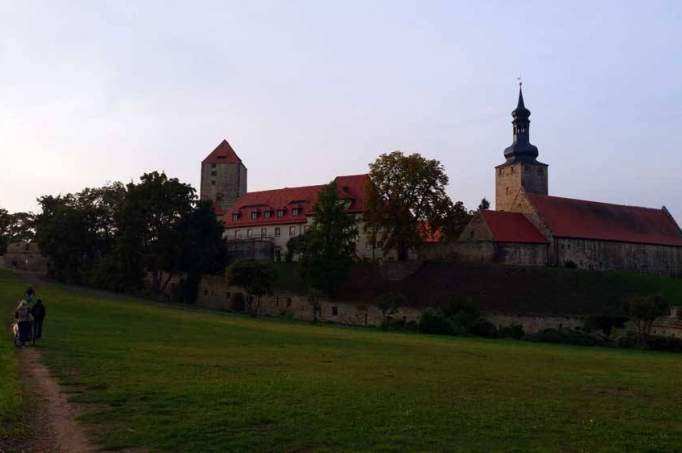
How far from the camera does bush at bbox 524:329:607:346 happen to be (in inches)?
1673

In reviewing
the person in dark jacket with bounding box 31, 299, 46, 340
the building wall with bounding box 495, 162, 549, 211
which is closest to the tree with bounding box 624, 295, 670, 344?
the building wall with bounding box 495, 162, 549, 211

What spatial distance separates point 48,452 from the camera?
9.94 meters

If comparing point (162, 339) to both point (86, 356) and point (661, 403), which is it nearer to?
point (86, 356)

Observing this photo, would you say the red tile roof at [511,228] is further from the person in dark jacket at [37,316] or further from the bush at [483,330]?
the person in dark jacket at [37,316]

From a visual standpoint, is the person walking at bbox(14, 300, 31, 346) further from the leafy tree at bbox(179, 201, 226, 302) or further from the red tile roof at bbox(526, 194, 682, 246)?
the red tile roof at bbox(526, 194, 682, 246)

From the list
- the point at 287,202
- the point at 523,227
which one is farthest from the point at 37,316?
the point at 287,202

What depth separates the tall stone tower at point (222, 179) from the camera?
318 feet

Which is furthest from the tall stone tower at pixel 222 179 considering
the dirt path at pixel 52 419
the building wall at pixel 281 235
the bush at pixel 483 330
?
the dirt path at pixel 52 419

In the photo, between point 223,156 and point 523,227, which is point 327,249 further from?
point 223,156

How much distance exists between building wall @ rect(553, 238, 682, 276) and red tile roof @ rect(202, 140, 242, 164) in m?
50.3

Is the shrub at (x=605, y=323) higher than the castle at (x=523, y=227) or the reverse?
the reverse

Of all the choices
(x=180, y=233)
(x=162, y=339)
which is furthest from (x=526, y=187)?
(x=162, y=339)

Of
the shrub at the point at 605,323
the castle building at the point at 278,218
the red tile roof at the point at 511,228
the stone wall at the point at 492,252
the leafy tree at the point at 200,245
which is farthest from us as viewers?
the castle building at the point at 278,218

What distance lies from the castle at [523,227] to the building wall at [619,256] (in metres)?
0.09
